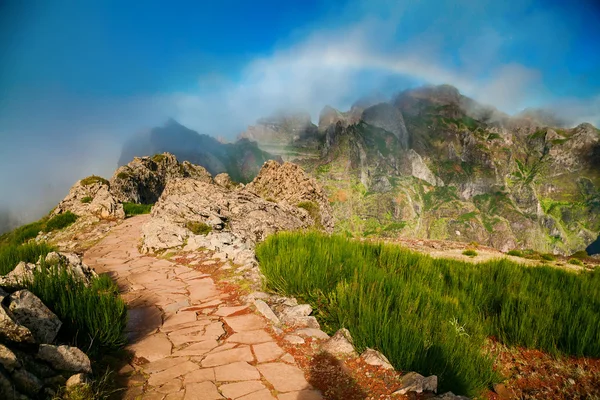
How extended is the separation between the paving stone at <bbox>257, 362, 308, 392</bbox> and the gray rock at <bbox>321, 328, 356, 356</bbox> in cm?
52

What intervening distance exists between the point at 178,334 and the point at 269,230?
822cm

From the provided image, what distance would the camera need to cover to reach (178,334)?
4262 mm

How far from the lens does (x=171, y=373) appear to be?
325 centimetres

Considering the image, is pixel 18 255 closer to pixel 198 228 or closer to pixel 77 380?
pixel 198 228

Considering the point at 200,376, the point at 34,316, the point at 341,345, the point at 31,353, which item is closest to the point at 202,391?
the point at 200,376

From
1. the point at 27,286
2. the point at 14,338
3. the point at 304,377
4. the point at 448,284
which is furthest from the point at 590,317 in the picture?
the point at 27,286

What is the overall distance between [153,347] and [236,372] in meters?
1.24

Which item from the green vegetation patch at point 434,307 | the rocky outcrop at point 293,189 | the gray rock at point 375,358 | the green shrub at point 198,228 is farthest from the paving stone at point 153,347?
the rocky outcrop at point 293,189

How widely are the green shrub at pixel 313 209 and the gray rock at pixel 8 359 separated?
14951mm

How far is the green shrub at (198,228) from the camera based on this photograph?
11.1 m

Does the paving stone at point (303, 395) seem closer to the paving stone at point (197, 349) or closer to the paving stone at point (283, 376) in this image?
the paving stone at point (283, 376)

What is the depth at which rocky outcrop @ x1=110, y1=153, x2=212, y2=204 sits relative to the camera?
24.9 m

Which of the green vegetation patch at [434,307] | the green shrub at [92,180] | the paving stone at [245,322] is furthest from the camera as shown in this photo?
the green shrub at [92,180]

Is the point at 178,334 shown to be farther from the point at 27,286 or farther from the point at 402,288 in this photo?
the point at 402,288
